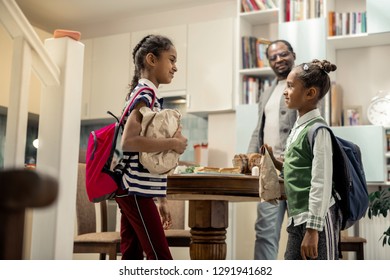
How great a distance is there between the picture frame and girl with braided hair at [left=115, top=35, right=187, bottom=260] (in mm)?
1798

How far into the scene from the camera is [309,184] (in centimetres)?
126

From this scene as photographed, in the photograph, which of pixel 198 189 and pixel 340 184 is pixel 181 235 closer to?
pixel 198 189

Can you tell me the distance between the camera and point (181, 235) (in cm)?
216

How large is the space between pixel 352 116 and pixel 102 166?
1.99 metres

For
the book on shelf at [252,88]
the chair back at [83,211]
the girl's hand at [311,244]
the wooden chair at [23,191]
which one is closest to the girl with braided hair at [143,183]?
the girl's hand at [311,244]

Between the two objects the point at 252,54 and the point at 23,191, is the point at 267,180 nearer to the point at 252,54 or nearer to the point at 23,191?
the point at 23,191

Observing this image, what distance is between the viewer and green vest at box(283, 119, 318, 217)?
1253 mm

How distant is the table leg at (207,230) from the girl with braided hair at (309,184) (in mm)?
331

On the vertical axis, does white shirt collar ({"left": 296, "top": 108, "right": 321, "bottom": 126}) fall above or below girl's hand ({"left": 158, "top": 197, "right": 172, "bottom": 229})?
above

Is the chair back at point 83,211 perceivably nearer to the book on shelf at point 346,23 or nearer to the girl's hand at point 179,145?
the girl's hand at point 179,145

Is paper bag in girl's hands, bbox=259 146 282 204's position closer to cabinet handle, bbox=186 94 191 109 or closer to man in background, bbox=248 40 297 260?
man in background, bbox=248 40 297 260

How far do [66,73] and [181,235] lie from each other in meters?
1.08

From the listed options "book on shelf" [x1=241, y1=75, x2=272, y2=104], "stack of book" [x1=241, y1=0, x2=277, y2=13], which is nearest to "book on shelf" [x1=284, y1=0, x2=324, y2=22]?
"stack of book" [x1=241, y1=0, x2=277, y2=13]

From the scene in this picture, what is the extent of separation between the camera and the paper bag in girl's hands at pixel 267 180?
1.36 m
